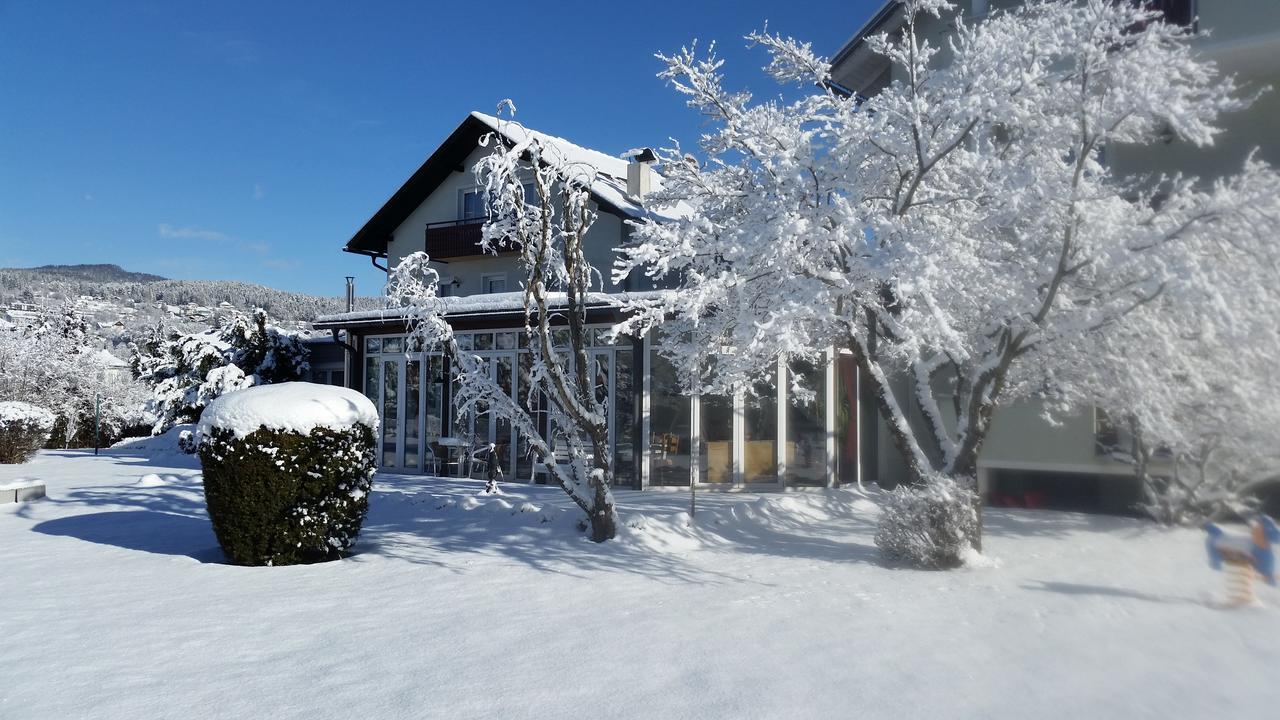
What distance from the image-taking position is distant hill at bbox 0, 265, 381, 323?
47250 millimetres

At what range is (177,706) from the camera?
4.65 meters

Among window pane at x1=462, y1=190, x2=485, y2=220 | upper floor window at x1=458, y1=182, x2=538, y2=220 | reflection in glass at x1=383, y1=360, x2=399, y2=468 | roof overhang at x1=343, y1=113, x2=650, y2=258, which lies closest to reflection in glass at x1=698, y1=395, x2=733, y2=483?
reflection in glass at x1=383, y1=360, x2=399, y2=468

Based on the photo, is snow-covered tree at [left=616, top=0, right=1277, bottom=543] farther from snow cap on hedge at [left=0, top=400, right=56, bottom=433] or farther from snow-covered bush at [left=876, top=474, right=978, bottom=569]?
snow cap on hedge at [left=0, top=400, right=56, bottom=433]

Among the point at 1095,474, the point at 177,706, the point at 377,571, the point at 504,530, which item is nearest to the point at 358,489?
the point at 377,571

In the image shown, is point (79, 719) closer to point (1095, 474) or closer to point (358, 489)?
point (358, 489)

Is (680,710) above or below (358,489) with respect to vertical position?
below

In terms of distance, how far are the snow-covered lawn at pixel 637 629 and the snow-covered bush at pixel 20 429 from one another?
10800mm

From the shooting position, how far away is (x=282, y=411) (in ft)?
27.0

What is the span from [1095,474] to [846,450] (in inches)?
217

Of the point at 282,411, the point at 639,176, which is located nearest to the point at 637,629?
the point at 282,411

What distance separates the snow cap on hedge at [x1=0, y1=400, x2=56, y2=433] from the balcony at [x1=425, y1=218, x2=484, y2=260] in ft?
31.6

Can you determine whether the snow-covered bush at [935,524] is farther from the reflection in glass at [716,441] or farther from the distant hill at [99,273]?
the distant hill at [99,273]

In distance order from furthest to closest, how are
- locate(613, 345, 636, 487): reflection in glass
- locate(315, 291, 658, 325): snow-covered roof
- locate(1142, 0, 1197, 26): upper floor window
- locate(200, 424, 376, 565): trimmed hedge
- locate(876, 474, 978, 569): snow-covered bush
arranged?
1. locate(613, 345, 636, 487): reflection in glass
2. locate(315, 291, 658, 325): snow-covered roof
3. locate(1142, 0, 1197, 26): upper floor window
4. locate(200, 424, 376, 565): trimmed hedge
5. locate(876, 474, 978, 569): snow-covered bush

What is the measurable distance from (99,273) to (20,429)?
76990mm
